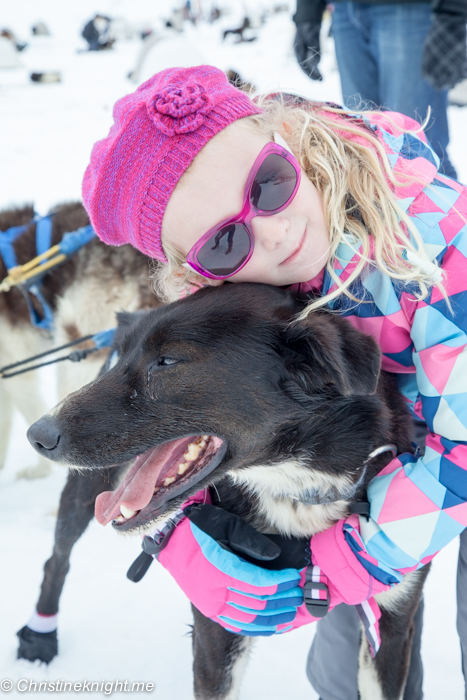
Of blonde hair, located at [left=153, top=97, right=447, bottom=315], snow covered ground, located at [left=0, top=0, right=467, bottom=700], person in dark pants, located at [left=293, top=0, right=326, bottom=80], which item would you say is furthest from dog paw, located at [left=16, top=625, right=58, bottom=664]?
person in dark pants, located at [left=293, top=0, right=326, bottom=80]

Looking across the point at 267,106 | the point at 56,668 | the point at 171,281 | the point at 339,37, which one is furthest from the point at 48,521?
the point at 339,37

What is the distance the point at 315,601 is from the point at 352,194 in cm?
108

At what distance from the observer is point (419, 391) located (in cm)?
146

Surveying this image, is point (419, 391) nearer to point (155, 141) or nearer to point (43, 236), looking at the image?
point (155, 141)

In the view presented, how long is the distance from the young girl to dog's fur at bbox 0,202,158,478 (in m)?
1.42

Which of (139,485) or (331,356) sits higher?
(331,356)

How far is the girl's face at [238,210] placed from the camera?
4.43 ft

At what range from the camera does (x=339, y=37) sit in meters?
3.11

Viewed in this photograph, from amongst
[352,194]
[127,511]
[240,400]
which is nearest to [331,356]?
[240,400]

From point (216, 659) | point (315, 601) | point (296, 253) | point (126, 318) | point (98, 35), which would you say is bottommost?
point (98, 35)

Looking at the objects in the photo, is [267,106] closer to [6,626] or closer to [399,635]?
[399,635]

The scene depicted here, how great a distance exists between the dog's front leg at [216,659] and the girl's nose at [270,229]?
3.62 ft

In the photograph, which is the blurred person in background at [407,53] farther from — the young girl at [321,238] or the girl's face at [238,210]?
the girl's face at [238,210]

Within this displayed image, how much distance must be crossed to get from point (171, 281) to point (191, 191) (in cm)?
41
